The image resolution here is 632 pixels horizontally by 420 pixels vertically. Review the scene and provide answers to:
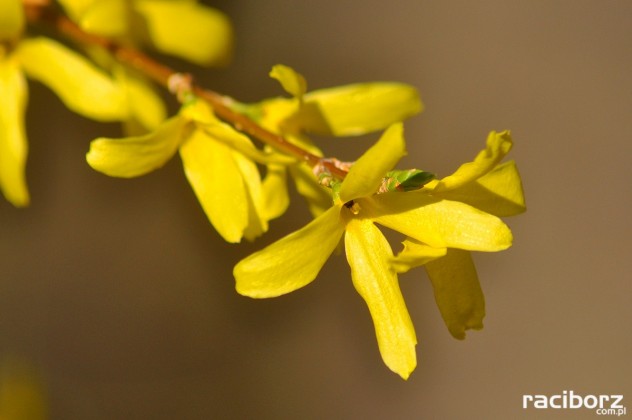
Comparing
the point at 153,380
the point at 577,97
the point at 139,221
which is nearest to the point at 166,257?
the point at 139,221

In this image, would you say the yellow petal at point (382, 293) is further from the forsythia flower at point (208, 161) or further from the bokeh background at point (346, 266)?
the bokeh background at point (346, 266)

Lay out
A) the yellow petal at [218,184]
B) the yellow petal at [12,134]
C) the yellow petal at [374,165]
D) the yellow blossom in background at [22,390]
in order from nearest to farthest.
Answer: the yellow petal at [374,165]
the yellow petal at [218,184]
the yellow petal at [12,134]
the yellow blossom in background at [22,390]

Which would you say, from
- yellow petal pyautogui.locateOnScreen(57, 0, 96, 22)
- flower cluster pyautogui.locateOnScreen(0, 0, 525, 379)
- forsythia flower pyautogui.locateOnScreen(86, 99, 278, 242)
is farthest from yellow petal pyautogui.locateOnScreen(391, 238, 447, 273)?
yellow petal pyautogui.locateOnScreen(57, 0, 96, 22)

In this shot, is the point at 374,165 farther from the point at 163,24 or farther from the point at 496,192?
the point at 163,24

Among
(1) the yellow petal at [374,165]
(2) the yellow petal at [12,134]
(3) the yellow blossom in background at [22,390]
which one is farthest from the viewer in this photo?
(3) the yellow blossom in background at [22,390]

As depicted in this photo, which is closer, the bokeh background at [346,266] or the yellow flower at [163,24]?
the yellow flower at [163,24]

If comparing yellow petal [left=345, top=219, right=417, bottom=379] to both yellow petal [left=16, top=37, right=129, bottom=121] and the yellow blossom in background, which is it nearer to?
yellow petal [left=16, top=37, right=129, bottom=121]

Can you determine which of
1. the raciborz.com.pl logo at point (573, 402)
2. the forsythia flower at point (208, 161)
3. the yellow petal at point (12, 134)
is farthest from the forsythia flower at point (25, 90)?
the raciborz.com.pl logo at point (573, 402)

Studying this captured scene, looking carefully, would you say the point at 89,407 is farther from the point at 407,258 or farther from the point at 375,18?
the point at 407,258

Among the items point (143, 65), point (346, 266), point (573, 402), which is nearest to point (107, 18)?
point (143, 65)
